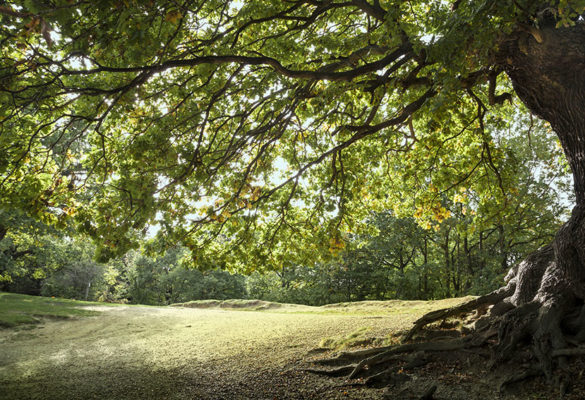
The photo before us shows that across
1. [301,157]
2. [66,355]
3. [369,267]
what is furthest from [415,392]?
[369,267]

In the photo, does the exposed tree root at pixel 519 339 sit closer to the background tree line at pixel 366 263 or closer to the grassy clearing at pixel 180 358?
the grassy clearing at pixel 180 358

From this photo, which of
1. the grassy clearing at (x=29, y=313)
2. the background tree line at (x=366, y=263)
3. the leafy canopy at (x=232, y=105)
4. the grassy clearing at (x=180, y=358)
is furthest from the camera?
the background tree line at (x=366, y=263)

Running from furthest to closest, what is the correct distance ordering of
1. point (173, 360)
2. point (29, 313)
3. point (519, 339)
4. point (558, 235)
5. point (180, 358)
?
point (29, 313)
point (180, 358)
point (173, 360)
point (558, 235)
point (519, 339)

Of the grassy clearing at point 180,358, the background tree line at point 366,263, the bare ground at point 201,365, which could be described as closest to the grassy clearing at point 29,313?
the grassy clearing at point 180,358

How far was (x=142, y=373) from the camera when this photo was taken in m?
6.11

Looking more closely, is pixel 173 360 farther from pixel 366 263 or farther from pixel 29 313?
pixel 366 263

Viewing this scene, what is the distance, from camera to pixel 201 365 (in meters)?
6.35

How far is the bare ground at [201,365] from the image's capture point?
451 cm

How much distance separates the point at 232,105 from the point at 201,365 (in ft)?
18.0

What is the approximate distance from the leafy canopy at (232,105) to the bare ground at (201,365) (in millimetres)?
1886

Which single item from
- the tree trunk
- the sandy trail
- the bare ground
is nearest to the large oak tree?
the tree trunk

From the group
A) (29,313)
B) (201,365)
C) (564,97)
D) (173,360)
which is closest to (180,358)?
(173,360)

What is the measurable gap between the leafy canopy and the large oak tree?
35 mm

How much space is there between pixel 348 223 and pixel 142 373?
197 inches
